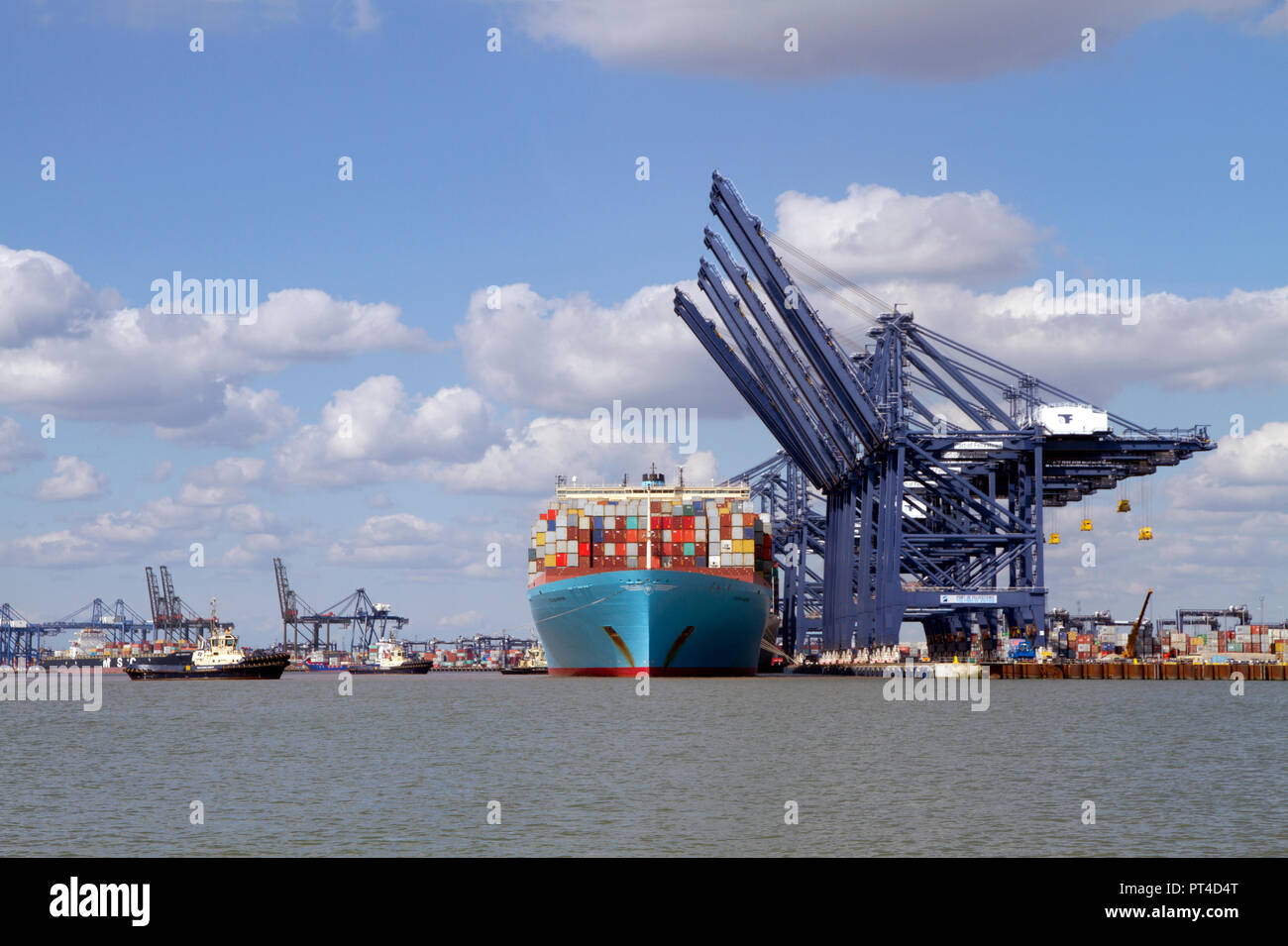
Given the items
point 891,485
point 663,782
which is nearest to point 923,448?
point 891,485

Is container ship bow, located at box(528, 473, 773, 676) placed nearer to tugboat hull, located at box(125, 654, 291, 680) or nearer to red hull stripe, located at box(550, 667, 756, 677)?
red hull stripe, located at box(550, 667, 756, 677)

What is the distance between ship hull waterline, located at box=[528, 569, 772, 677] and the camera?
88812 mm

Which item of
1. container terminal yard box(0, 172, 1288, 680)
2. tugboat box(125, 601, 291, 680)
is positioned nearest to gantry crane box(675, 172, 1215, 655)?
container terminal yard box(0, 172, 1288, 680)

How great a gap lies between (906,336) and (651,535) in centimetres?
2131

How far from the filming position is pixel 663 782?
32.7 metres

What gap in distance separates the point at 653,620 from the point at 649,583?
7.66ft

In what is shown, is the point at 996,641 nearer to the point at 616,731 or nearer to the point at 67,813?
the point at 616,731

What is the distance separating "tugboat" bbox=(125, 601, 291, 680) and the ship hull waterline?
34.0 metres

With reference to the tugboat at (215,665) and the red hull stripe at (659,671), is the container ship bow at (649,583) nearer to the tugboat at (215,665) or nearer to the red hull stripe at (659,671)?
the red hull stripe at (659,671)

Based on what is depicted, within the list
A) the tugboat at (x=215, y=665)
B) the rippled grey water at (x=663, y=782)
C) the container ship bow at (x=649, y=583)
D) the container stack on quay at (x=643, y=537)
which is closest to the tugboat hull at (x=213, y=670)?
the tugboat at (x=215, y=665)

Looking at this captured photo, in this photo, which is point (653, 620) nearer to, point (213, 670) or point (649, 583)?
point (649, 583)

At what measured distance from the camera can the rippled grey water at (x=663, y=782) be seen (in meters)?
24.2
